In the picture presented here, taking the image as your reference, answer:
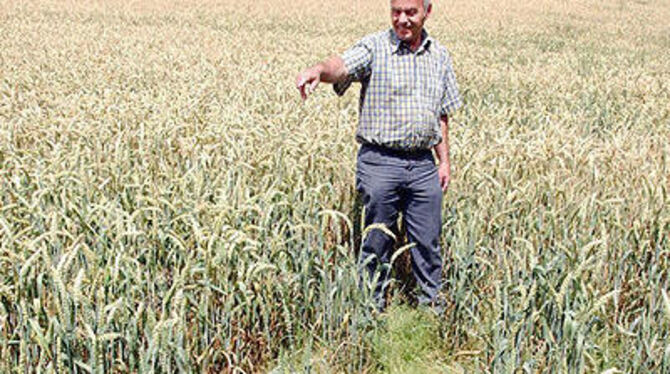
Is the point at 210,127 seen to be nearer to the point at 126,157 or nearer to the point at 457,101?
the point at 126,157

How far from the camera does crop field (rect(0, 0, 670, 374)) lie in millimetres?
2250

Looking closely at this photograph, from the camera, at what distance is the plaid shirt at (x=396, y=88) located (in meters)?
2.83

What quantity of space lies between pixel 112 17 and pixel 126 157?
15880 millimetres

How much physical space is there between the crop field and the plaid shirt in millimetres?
490

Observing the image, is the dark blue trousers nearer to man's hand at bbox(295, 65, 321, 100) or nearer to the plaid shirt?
the plaid shirt

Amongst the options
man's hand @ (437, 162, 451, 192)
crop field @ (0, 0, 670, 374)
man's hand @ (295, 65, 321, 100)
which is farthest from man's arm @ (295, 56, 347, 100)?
man's hand @ (437, 162, 451, 192)

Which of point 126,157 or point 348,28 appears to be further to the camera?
point 348,28

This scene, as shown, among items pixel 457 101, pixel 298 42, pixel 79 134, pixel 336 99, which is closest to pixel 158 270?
pixel 457 101

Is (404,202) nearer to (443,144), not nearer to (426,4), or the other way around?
(443,144)

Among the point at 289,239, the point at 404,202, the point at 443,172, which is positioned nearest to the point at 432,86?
the point at 443,172

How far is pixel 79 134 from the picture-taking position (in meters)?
4.35

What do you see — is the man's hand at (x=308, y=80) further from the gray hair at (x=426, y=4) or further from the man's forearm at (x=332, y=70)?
the gray hair at (x=426, y=4)

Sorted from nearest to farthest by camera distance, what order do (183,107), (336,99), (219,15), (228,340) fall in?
(228,340) → (183,107) → (336,99) → (219,15)

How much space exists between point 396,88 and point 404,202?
1.98 ft
